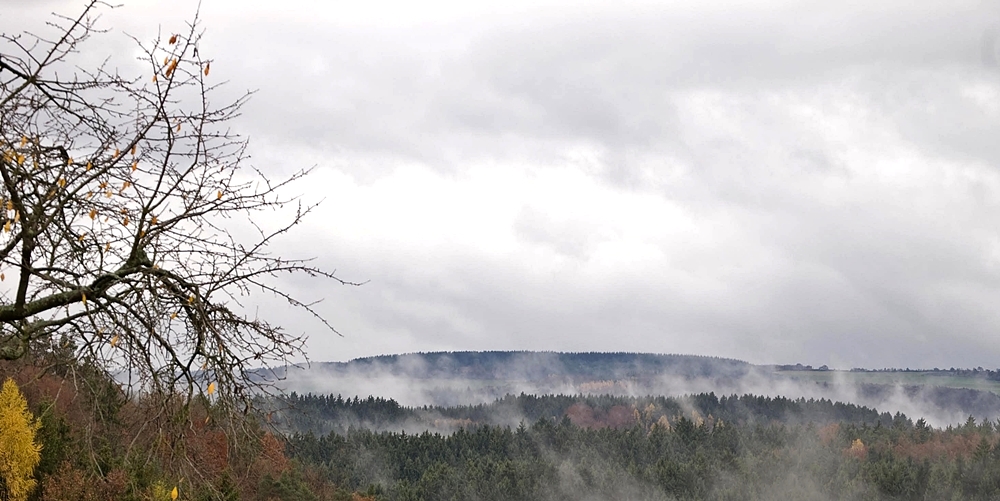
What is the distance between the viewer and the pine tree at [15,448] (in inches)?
1129

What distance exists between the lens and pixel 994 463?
11025 cm

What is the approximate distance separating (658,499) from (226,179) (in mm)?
101850

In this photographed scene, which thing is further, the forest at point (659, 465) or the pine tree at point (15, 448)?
the forest at point (659, 465)

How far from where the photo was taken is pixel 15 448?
98.0ft

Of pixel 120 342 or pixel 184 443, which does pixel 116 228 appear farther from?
pixel 184 443

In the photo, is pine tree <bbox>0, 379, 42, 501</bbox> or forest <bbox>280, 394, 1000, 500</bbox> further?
forest <bbox>280, 394, 1000, 500</bbox>

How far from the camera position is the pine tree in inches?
1129

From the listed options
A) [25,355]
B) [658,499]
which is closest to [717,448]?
[658,499]

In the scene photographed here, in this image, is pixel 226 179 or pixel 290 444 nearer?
pixel 290 444

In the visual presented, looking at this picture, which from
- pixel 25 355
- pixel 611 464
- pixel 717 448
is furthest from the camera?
pixel 717 448

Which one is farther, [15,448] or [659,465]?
[659,465]

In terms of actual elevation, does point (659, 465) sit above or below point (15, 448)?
below

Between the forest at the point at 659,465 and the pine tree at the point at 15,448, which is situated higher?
the pine tree at the point at 15,448

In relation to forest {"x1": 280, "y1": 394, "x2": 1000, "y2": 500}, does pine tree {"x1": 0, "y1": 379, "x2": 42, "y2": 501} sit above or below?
above
